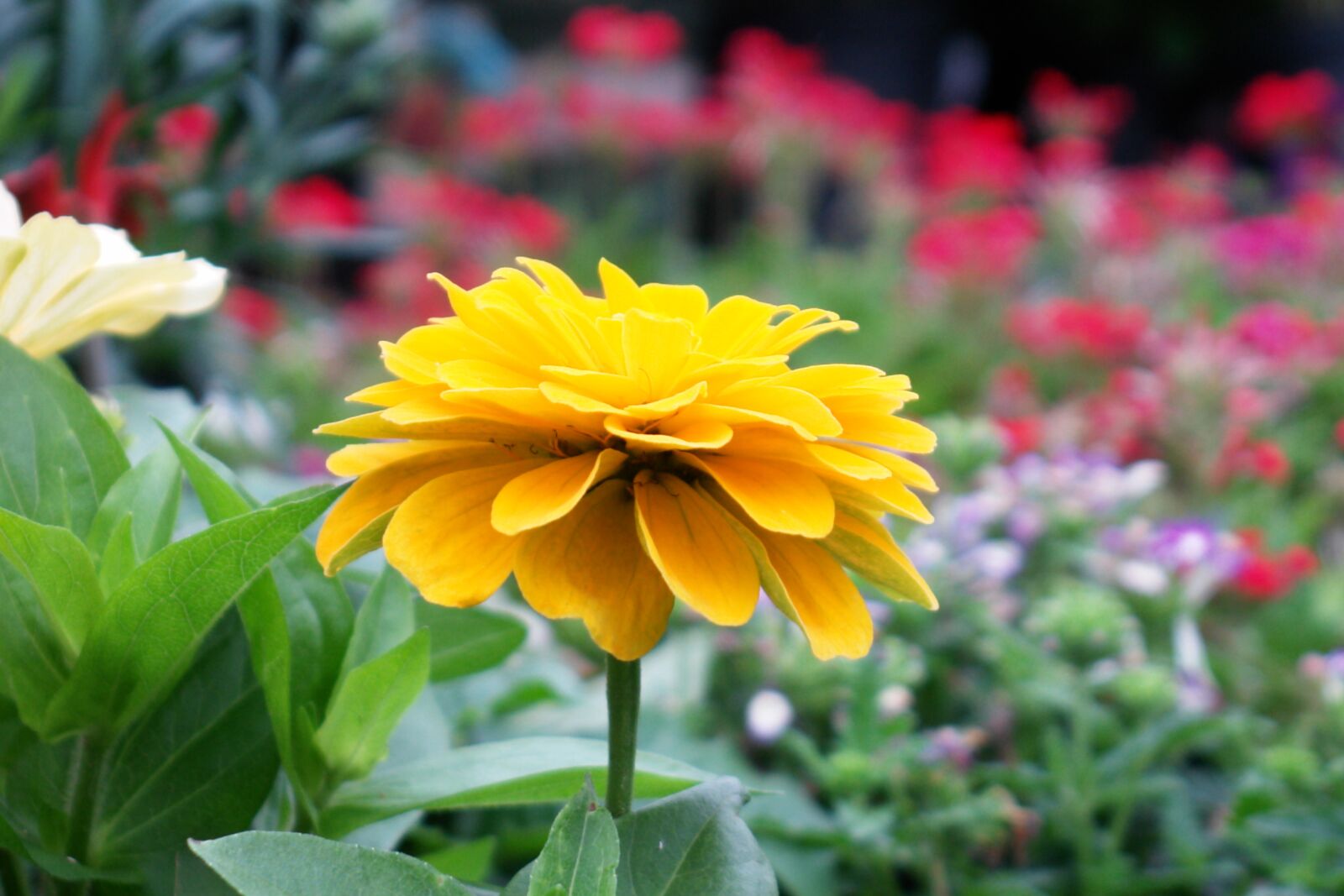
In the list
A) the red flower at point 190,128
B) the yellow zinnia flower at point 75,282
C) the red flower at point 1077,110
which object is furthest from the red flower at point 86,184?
the red flower at point 1077,110

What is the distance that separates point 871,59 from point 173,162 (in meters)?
3.73

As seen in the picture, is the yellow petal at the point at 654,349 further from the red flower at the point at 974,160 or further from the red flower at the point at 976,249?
the red flower at the point at 974,160

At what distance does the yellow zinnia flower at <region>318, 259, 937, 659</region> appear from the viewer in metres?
0.38

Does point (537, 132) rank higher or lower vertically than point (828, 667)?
higher

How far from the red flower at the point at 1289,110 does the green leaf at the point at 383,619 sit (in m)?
3.69

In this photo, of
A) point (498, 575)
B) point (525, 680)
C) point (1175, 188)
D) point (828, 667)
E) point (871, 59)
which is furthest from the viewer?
point (871, 59)

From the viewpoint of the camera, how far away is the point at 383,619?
1.63 feet

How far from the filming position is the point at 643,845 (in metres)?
0.40

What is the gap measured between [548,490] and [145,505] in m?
0.19

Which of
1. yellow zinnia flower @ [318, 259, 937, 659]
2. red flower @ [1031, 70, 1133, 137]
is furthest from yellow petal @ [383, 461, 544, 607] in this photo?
red flower @ [1031, 70, 1133, 137]

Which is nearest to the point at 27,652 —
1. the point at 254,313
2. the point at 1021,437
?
the point at 1021,437

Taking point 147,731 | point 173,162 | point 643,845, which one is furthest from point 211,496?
point 173,162

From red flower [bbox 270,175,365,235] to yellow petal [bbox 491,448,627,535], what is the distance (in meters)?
2.20

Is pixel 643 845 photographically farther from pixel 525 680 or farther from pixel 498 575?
pixel 525 680
